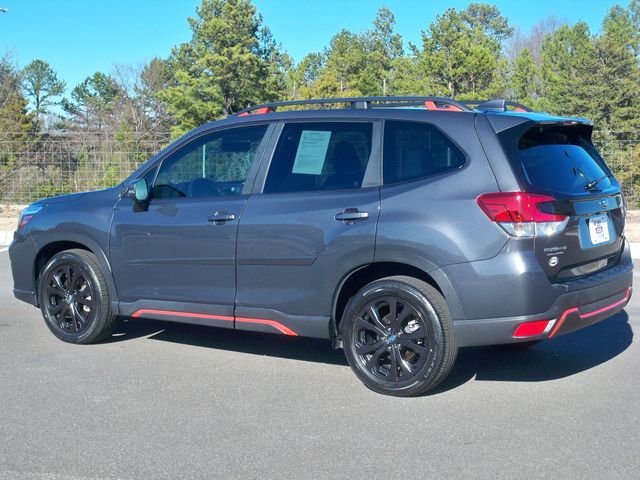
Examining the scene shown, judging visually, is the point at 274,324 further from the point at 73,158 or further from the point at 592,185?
the point at 73,158

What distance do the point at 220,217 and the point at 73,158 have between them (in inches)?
565

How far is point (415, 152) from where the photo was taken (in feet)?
16.7

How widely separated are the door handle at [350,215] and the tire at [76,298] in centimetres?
214

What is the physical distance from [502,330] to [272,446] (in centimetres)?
150

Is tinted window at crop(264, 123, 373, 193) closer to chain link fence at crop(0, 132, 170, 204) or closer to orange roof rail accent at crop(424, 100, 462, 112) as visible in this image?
orange roof rail accent at crop(424, 100, 462, 112)

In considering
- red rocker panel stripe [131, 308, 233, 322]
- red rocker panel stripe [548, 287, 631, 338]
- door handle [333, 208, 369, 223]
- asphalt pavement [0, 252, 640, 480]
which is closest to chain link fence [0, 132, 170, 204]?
asphalt pavement [0, 252, 640, 480]

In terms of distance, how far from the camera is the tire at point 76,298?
622 cm

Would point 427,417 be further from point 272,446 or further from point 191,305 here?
point 191,305

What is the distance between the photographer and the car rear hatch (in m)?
4.71

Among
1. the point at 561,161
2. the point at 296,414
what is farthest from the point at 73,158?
the point at 561,161

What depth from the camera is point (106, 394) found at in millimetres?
5148

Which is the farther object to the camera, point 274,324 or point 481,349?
point 481,349

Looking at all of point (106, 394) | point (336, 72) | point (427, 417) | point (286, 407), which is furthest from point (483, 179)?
point (336, 72)

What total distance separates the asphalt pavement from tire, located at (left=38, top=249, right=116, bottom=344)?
0.15 meters
